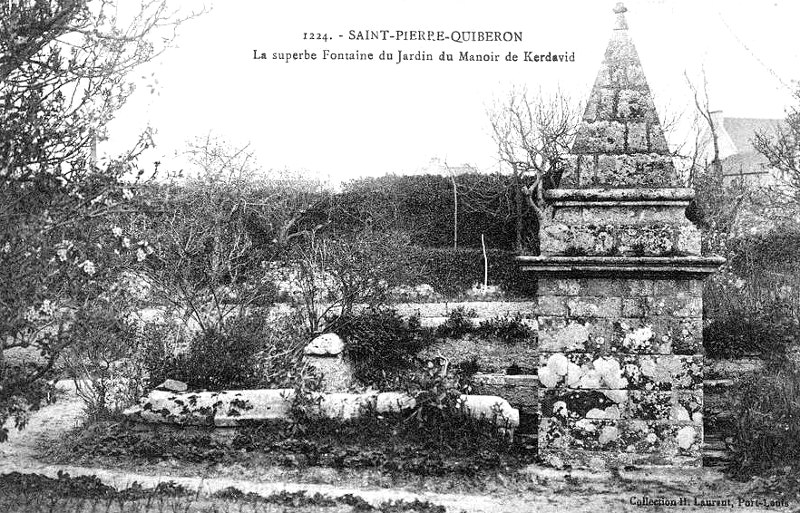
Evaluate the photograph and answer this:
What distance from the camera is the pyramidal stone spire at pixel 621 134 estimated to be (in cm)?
506

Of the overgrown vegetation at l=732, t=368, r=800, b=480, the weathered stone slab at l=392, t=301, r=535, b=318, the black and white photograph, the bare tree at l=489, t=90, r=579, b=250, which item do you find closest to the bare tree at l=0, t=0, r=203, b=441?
the black and white photograph

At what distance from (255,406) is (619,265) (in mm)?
2998

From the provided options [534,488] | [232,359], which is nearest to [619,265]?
[534,488]

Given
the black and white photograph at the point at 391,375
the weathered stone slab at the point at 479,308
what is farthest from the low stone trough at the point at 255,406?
the weathered stone slab at the point at 479,308

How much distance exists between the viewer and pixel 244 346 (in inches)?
272

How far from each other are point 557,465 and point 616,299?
1.26 m

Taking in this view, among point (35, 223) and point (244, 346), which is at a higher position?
point (35, 223)

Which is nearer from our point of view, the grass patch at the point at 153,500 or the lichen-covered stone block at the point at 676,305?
the grass patch at the point at 153,500

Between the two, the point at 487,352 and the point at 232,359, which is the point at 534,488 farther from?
the point at 487,352

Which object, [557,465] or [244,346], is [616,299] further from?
[244,346]

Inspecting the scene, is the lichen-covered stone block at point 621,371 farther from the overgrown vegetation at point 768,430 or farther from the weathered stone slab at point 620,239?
the weathered stone slab at point 620,239

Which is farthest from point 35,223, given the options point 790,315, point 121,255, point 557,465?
point 790,315

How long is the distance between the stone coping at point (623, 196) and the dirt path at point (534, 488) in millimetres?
1904

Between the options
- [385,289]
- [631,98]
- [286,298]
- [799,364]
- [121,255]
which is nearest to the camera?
[121,255]
